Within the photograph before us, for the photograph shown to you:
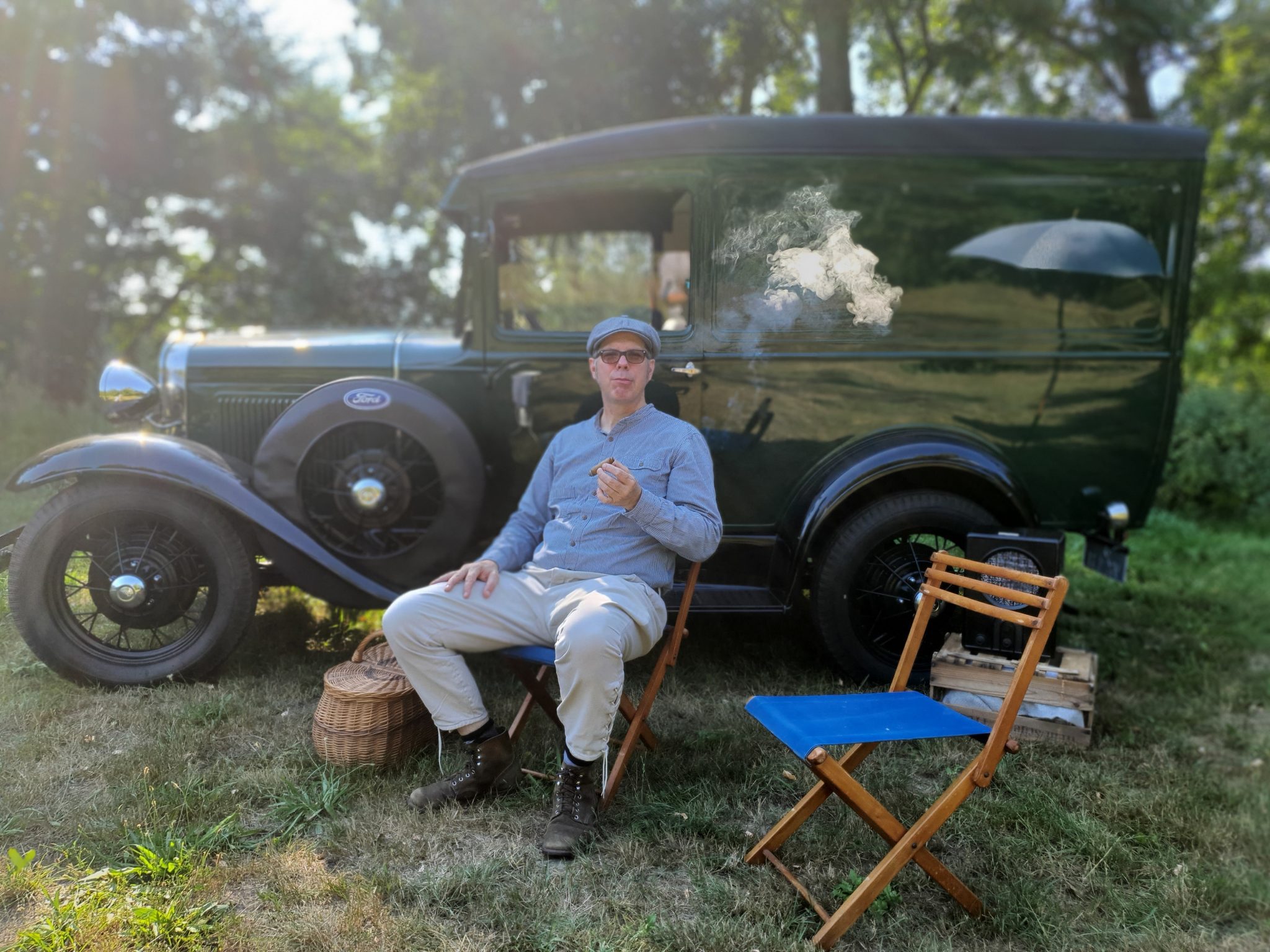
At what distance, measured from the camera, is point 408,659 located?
2.79 metres

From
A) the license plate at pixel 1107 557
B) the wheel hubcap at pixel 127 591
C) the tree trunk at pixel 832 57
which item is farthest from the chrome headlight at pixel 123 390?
the tree trunk at pixel 832 57

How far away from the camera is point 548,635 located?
2.86m

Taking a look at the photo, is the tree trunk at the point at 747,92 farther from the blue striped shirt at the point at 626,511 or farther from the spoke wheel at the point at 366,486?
the blue striped shirt at the point at 626,511

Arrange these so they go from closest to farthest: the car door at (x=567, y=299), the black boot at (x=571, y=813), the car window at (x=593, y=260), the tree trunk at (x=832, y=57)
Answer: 1. the black boot at (x=571, y=813)
2. the car door at (x=567, y=299)
3. the car window at (x=593, y=260)
4. the tree trunk at (x=832, y=57)

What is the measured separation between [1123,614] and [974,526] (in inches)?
82.9

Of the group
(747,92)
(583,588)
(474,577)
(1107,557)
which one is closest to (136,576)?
(474,577)

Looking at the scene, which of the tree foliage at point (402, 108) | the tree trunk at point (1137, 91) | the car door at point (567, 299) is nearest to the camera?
the car door at point (567, 299)

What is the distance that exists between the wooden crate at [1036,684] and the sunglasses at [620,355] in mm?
1793

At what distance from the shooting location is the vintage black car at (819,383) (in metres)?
3.63

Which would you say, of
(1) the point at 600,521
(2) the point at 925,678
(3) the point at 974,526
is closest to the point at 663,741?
(1) the point at 600,521

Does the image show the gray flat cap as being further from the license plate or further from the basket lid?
the license plate

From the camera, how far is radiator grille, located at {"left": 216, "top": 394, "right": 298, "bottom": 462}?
4051 mm

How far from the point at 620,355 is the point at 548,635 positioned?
101 cm

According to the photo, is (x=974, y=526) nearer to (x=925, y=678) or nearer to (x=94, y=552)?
(x=925, y=678)
